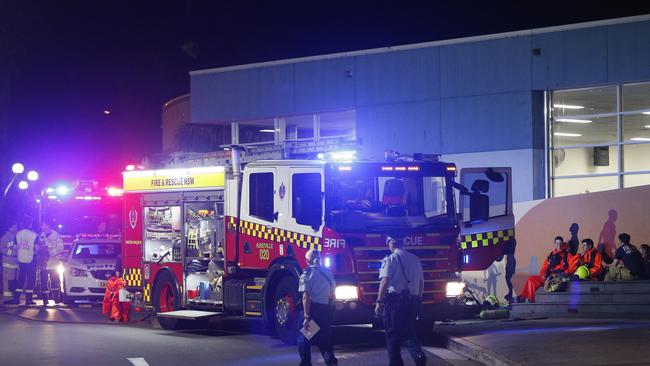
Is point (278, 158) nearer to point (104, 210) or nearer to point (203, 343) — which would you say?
point (203, 343)

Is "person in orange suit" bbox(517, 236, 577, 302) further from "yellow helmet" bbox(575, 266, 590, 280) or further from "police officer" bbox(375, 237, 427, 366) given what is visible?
"police officer" bbox(375, 237, 427, 366)

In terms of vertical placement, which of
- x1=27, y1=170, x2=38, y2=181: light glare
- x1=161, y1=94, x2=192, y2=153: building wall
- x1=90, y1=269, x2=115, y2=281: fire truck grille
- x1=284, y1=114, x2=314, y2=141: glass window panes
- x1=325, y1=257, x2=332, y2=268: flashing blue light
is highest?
x1=161, y1=94, x2=192, y2=153: building wall

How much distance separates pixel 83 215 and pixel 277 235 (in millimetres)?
14532

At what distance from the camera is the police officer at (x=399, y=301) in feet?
40.5

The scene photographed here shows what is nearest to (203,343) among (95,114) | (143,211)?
(143,211)

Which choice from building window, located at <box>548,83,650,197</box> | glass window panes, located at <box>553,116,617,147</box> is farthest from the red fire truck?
glass window panes, located at <box>553,116,617,147</box>

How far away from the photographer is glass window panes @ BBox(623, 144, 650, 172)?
23.3m

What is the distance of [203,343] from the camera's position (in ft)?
54.3

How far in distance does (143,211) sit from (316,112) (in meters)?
8.76

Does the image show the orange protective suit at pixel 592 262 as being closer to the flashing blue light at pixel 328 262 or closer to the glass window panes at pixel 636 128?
the glass window panes at pixel 636 128

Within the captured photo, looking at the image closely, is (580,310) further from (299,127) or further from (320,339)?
(299,127)

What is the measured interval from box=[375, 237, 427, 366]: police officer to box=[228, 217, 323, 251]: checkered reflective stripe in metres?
Result: 2.53

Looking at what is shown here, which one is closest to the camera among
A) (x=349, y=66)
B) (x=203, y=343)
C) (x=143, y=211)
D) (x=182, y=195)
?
(x=203, y=343)

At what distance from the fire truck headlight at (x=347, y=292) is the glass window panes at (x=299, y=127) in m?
14.2
